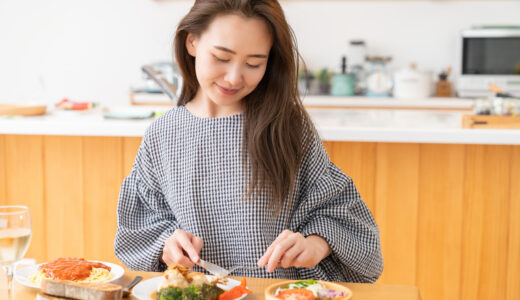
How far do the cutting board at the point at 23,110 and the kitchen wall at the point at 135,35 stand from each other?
2159 millimetres

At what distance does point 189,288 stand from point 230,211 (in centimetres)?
40

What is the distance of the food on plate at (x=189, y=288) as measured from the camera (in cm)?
93

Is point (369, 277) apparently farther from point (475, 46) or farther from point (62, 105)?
point (475, 46)

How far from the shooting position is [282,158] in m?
1.32

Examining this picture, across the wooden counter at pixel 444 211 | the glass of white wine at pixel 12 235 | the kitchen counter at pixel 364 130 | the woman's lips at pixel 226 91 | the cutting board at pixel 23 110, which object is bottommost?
the wooden counter at pixel 444 211

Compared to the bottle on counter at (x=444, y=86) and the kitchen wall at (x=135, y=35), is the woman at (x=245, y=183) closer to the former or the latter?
the bottle on counter at (x=444, y=86)

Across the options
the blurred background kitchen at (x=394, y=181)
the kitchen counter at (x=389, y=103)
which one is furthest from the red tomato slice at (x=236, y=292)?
the kitchen counter at (x=389, y=103)

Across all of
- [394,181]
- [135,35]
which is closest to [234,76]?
[394,181]

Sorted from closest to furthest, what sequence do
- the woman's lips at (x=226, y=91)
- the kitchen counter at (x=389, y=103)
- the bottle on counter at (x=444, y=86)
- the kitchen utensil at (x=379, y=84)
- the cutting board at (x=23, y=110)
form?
1. the woman's lips at (x=226, y=91)
2. the cutting board at (x=23, y=110)
3. the kitchen counter at (x=389, y=103)
4. the kitchen utensil at (x=379, y=84)
5. the bottle on counter at (x=444, y=86)

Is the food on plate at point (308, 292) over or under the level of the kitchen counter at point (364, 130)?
under

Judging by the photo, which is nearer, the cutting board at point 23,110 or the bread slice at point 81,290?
the bread slice at point 81,290

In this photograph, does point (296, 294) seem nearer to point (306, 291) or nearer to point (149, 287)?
point (306, 291)

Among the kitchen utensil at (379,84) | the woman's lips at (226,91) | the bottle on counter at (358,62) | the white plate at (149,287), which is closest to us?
the white plate at (149,287)

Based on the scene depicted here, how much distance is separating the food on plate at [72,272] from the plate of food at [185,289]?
0.10m
